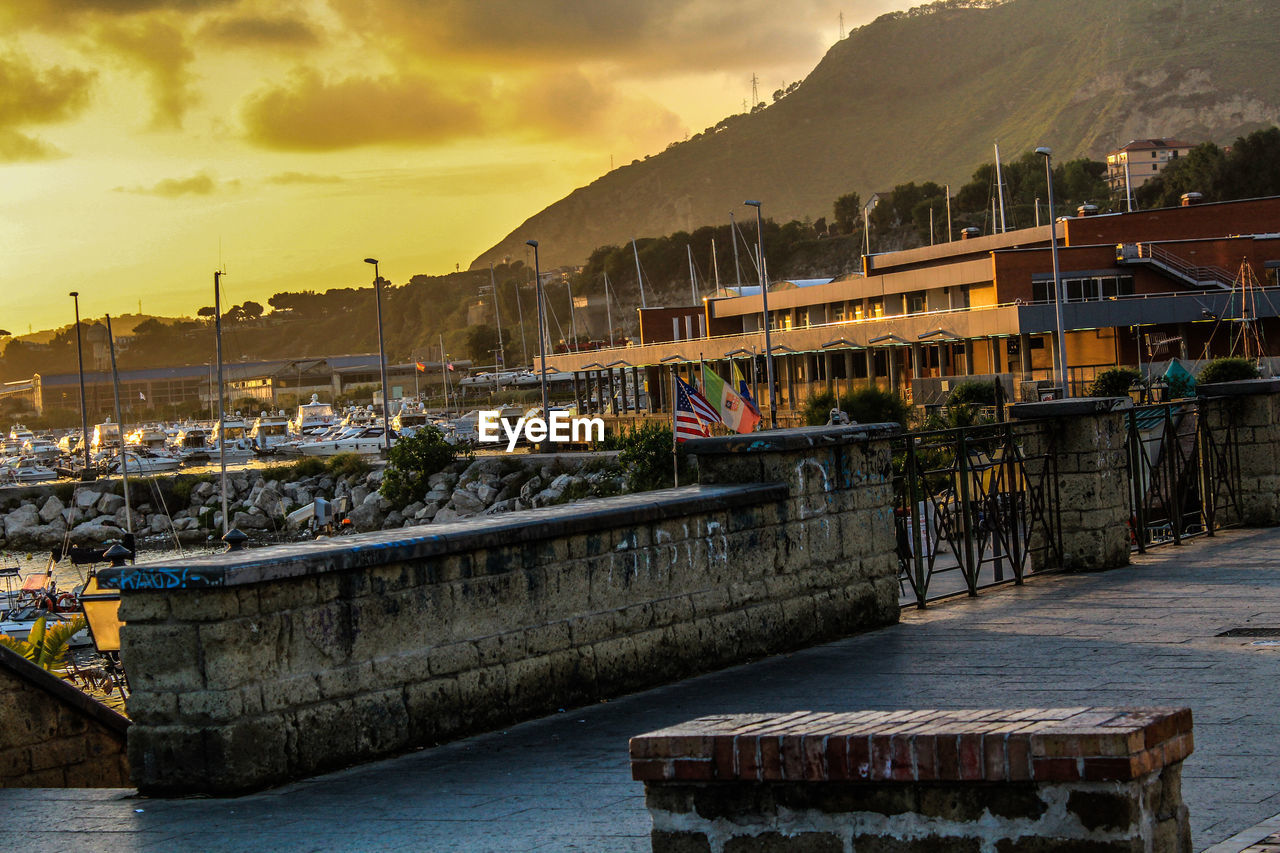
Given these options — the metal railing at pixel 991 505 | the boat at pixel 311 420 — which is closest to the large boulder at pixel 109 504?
the boat at pixel 311 420

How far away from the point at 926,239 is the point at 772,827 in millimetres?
164685

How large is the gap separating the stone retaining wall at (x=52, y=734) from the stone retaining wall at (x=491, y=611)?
1.71 m

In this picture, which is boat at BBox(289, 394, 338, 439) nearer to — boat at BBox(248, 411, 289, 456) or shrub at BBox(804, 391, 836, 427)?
boat at BBox(248, 411, 289, 456)

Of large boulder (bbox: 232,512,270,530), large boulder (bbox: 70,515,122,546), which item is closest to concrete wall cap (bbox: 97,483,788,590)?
large boulder (bbox: 70,515,122,546)

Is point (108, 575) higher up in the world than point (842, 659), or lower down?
higher up

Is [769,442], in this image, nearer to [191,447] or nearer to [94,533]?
[94,533]

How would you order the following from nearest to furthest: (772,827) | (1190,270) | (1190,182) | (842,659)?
(772,827) < (842,659) < (1190,270) < (1190,182)

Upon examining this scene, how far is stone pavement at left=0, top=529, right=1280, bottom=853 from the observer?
564 centimetres

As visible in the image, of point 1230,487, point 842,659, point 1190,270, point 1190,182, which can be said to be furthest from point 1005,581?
point 1190,182

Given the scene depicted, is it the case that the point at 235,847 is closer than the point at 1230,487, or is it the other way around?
the point at 235,847

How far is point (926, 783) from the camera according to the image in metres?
3.35

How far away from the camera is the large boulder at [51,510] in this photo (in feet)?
268

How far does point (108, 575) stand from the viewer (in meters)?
6.88

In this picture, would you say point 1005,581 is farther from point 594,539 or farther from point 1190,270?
point 1190,270
